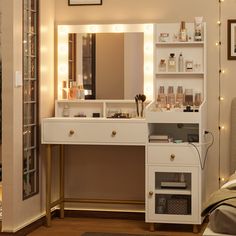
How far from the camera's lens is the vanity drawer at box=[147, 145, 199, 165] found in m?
4.85

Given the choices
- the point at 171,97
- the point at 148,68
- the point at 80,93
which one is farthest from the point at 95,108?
the point at 171,97

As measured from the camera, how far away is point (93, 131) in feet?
16.4

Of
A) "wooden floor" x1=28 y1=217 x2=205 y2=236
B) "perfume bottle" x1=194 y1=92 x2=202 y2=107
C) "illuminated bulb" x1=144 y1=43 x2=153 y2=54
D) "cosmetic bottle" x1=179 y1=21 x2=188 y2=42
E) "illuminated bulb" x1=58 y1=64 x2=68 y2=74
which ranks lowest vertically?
"wooden floor" x1=28 y1=217 x2=205 y2=236

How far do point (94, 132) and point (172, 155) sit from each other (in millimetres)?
663

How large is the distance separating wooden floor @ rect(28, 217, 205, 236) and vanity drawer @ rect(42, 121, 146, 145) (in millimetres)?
721

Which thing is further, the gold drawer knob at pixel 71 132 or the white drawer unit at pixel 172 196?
the gold drawer knob at pixel 71 132

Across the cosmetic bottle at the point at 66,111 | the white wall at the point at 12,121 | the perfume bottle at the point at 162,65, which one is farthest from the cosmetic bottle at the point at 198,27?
the white wall at the point at 12,121

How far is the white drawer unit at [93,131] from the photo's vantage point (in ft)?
16.2

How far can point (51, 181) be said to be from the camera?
5.40 meters

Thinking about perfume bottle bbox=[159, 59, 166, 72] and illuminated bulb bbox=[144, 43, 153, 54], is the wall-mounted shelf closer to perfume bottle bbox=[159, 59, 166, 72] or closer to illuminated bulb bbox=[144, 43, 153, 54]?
perfume bottle bbox=[159, 59, 166, 72]

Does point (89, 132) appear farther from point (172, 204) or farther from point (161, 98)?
point (172, 204)

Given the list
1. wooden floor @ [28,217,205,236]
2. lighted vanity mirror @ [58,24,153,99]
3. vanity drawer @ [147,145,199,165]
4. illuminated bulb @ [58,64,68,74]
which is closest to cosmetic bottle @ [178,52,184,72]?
lighted vanity mirror @ [58,24,153,99]

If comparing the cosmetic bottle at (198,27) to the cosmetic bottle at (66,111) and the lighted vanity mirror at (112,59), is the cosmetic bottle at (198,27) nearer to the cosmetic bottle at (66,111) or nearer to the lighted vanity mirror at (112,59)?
A: the lighted vanity mirror at (112,59)

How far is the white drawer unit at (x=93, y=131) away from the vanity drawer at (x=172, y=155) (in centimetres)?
13
